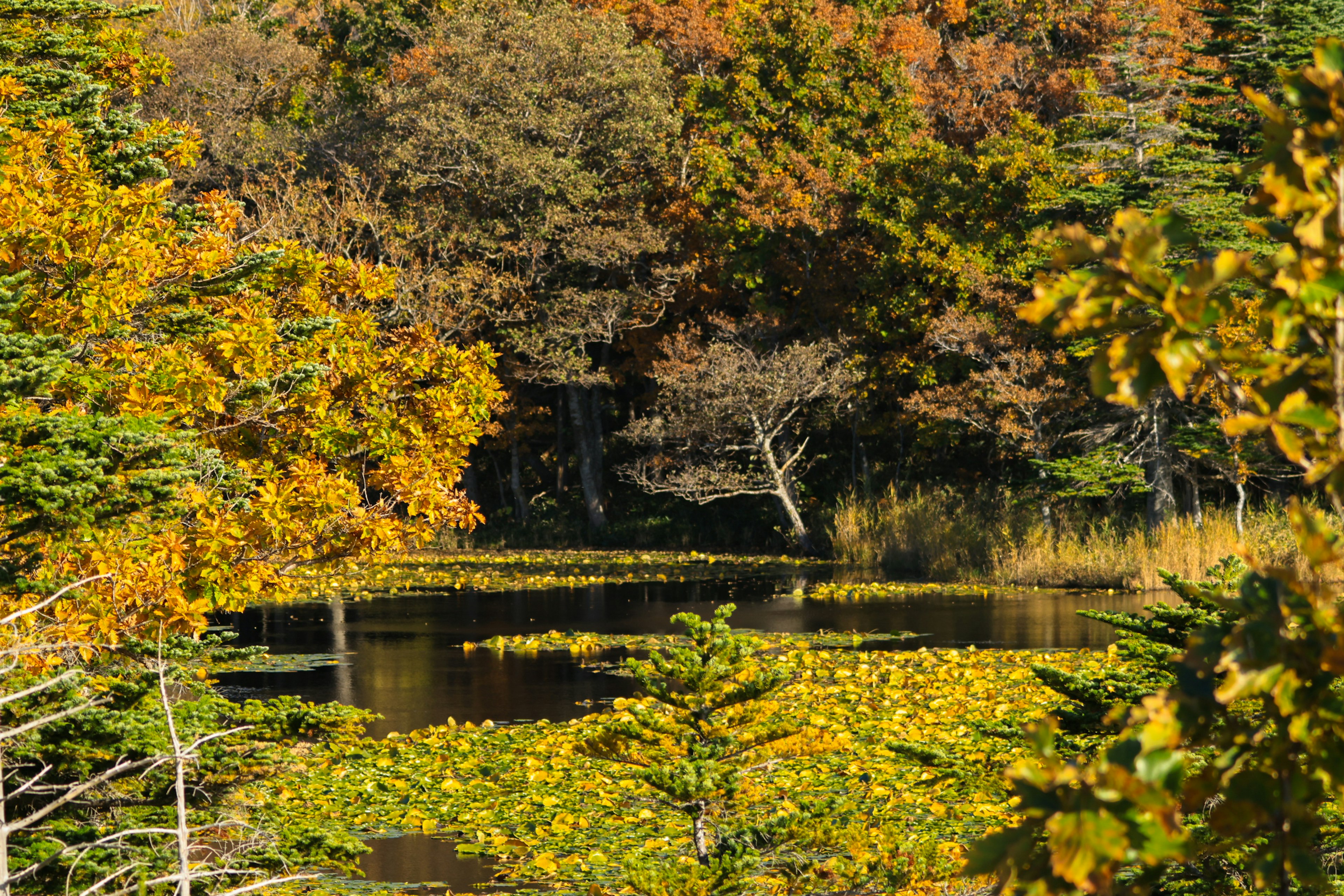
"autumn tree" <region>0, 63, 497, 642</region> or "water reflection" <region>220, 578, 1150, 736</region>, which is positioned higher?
"autumn tree" <region>0, 63, 497, 642</region>

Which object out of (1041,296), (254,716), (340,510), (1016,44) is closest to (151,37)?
(1016,44)

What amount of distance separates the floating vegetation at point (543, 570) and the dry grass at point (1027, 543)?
146 cm

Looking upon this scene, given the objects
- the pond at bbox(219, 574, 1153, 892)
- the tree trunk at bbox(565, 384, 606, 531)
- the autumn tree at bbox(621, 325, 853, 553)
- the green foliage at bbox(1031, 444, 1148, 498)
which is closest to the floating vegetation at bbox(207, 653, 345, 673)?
the pond at bbox(219, 574, 1153, 892)

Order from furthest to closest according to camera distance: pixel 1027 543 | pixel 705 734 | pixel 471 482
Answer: pixel 471 482, pixel 1027 543, pixel 705 734

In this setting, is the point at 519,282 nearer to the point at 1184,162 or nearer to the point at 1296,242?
the point at 1184,162

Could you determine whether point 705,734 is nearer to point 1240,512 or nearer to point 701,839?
point 701,839

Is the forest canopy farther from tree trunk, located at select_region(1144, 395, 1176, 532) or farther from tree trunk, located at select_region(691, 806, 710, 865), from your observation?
tree trunk, located at select_region(691, 806, 710, 865)

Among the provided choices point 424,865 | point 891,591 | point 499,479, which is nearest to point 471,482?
point 499,479

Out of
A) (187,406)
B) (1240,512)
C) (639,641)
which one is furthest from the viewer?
(1240,512)

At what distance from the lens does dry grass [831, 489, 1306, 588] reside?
20391 mm

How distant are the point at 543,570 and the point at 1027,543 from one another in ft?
32.2

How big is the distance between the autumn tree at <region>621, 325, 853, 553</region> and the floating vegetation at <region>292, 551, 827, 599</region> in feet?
4.90

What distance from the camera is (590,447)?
117 feet

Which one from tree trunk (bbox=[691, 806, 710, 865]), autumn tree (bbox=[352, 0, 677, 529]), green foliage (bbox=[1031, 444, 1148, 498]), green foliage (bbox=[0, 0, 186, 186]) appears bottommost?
tree trunk (bbox=[691, 806, 710, 865])
